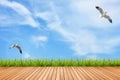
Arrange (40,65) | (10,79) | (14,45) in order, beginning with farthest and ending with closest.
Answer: (14,45), (40,65), (10,79)

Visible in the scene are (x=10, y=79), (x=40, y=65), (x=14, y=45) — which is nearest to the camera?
(x=10, y=79)

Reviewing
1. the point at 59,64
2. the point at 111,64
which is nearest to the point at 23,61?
the point at 59,64

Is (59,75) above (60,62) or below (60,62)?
below

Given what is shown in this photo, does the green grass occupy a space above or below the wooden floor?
above

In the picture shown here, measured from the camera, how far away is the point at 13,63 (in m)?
15.8

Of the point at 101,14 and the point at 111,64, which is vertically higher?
the point at 101,14

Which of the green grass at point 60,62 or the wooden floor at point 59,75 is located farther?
the green grass at point 60,62

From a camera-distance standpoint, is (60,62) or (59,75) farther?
(60,62)

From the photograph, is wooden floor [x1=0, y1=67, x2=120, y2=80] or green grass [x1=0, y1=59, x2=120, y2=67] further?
green grass [x1=0, y1=59, x2=120, y2=67]

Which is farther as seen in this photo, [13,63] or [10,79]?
[13,63]

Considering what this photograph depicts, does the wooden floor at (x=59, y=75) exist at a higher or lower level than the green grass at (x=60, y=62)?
lower

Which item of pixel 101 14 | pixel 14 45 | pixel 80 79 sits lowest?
pixel 80 79

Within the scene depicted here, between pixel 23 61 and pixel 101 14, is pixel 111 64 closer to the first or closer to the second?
pixel 101 14

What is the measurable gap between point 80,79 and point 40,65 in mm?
7576
